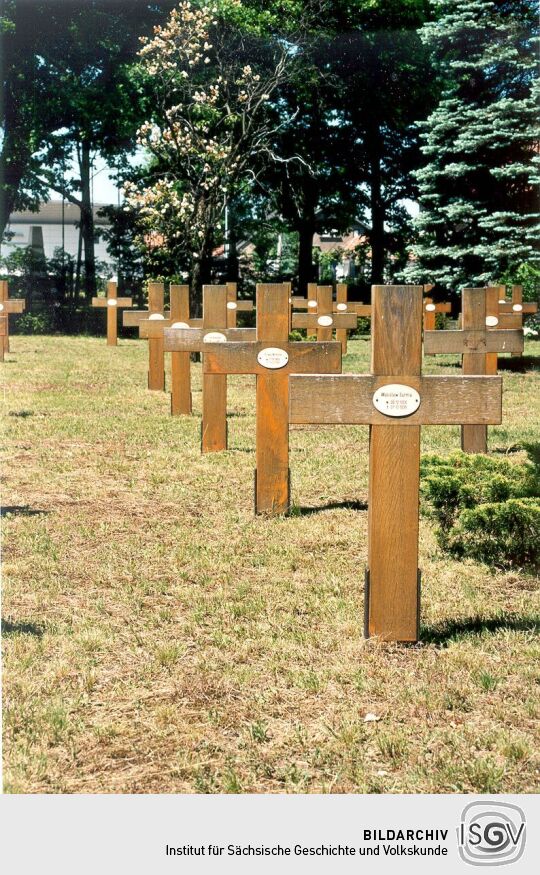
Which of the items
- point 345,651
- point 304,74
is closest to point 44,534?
point 345,651

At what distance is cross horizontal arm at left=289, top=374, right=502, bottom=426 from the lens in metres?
4.12

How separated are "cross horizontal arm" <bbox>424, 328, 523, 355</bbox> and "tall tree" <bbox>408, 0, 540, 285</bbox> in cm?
1210

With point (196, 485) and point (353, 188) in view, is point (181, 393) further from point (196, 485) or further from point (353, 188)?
point (353, 188)

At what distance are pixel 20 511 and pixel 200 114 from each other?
2010cm

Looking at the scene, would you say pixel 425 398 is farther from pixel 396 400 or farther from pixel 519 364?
pixel 519 364

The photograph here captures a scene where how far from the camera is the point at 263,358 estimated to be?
670 cm

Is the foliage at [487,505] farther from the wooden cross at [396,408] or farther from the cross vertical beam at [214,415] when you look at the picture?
the cross vertical beam at [214,415]

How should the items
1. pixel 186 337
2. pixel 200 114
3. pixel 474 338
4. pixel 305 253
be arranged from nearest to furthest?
pixel 474 338, pixel 186 337, pixel 200 114, pixel 305 253


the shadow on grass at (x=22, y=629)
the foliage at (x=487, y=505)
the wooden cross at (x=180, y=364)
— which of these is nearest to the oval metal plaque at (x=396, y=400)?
the foliage at (x=487, y=505)

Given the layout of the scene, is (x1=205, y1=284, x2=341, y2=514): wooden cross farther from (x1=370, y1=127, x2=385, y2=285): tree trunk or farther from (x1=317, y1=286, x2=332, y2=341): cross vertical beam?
(x1=370, y1=127, x2=385, y2=285): tree trunk

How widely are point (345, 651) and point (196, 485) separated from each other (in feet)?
11.7

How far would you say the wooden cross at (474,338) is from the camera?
27.4 feet

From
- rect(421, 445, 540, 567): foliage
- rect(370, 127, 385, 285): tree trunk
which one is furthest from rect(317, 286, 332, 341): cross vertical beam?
rect(370, 127, 385, 285): tree trunk
